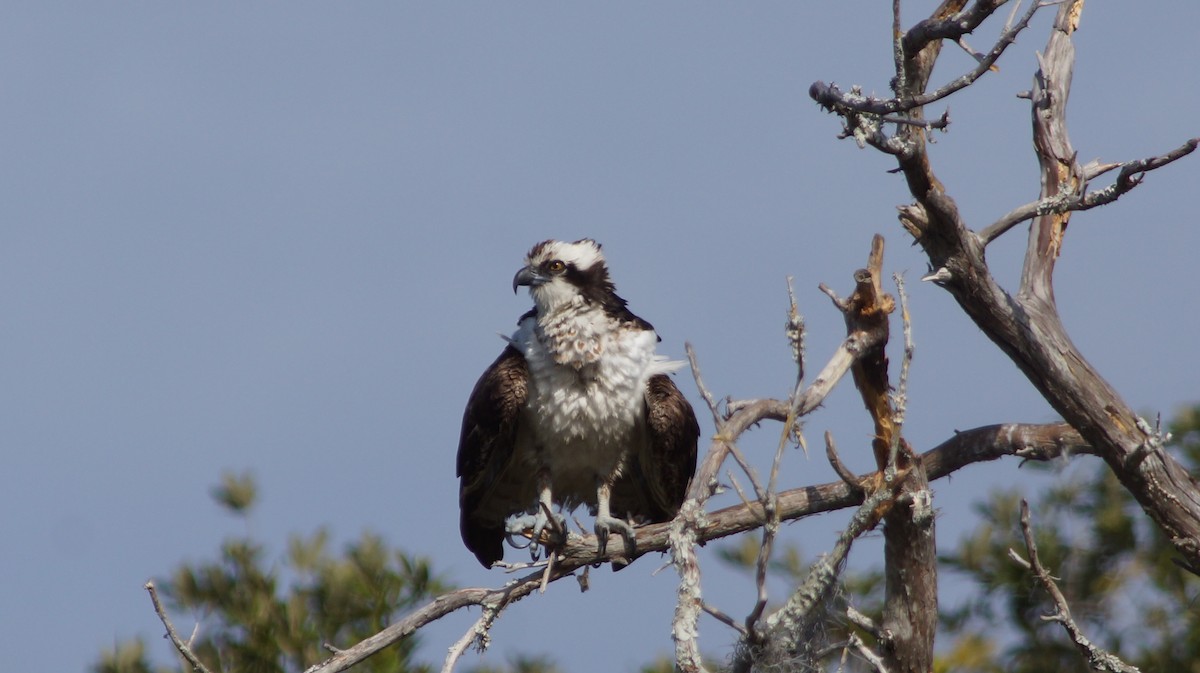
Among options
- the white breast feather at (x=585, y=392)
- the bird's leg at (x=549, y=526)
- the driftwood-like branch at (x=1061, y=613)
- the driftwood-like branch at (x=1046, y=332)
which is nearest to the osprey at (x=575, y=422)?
the white breast feather at (x=585, y=392)

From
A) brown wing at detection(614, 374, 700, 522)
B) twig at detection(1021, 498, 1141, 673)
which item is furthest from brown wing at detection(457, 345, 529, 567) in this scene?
twig at detection(1021, 498, 1141, 673)

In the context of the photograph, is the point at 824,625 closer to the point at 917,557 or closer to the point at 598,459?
the point at 917,557

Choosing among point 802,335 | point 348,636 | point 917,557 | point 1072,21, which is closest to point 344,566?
point 348,636

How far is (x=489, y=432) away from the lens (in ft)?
22.5

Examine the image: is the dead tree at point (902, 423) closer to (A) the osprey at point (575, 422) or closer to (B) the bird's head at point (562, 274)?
(A) the osprey at point (575, 422)

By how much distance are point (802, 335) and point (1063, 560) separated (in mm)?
3686

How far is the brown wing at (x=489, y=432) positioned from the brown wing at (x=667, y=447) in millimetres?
660

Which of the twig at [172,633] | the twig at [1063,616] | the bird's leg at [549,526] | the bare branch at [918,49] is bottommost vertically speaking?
the twig at [172,633]

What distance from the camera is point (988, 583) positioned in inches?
318

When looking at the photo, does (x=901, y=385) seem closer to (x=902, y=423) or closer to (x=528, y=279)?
(x=902, y=423)

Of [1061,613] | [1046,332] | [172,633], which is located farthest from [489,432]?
[1061,613]

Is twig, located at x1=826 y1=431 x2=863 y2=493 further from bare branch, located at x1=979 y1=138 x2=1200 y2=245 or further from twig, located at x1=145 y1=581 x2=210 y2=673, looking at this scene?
twig, located at x1=145 y1=581 x2=210 y2=673

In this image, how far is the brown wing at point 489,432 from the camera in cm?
685

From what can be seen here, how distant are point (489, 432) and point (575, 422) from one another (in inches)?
16.8
